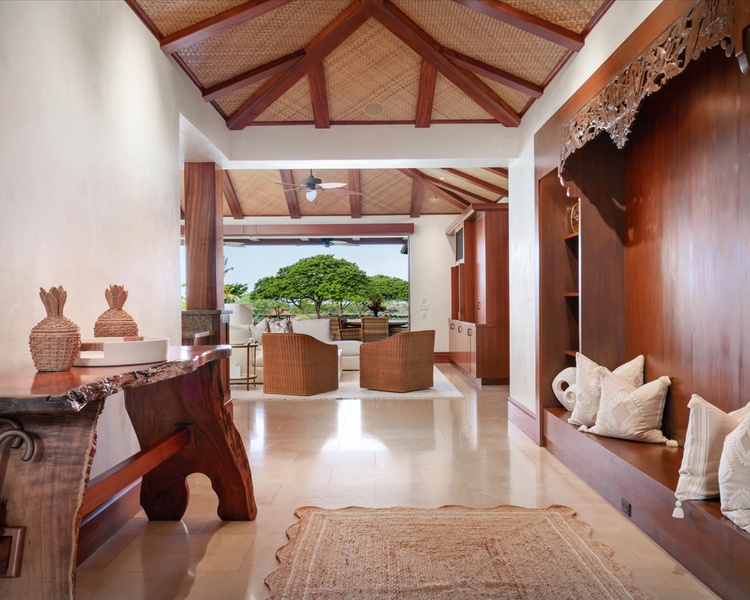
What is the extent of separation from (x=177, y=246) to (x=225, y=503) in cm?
182

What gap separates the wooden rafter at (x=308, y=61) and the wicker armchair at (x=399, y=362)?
9.67 ft

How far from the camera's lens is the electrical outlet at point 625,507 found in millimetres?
2535

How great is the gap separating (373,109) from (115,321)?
3.37 m

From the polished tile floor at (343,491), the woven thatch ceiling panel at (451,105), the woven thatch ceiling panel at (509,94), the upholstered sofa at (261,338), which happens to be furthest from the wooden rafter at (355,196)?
the polished tile floor at (343,491)

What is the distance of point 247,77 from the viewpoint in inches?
162

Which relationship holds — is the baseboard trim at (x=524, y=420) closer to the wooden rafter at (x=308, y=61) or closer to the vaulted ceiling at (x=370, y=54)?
the vaulted ceiling at (x=370, y=54)

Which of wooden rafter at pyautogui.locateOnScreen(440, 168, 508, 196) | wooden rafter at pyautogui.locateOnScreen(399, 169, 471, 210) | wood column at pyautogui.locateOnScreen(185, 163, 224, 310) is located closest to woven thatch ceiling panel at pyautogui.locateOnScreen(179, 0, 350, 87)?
wood column at pyautogui.locateOnScreen(185, 163, 224, 310)

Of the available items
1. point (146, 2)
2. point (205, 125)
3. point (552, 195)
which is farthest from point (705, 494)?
point (205, 125)

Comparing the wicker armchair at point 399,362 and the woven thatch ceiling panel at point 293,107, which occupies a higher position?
the woven thatch ceiling panel at point 293,107

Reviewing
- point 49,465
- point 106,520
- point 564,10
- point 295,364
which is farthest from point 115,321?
point 295,364

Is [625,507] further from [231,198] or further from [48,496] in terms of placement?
[231,198]

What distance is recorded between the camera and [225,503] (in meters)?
2.66

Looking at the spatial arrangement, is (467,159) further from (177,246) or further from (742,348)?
(742,348)

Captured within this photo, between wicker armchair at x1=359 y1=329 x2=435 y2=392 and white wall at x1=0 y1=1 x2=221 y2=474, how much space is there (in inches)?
123
